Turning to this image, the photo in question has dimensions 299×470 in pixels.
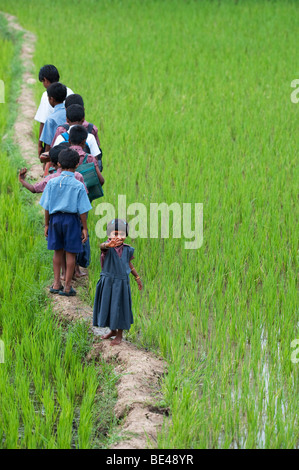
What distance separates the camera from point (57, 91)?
15.2 ft

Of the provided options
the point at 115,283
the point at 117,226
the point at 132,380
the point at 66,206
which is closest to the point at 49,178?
the point at 66,206

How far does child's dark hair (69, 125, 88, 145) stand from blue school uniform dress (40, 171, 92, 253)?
281 millimetres

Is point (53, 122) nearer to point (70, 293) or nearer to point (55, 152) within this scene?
point (55, 152)

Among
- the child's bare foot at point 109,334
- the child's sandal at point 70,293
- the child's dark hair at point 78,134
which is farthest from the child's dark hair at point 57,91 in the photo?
the child's bare foot at point 109,334

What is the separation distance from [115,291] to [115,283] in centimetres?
4

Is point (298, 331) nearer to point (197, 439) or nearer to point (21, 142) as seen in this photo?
point (197, 439)

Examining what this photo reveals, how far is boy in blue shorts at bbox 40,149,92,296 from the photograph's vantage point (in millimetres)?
3826

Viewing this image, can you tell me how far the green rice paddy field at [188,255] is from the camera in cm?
296

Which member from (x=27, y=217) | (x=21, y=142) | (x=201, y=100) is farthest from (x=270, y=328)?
(x=201, y=100)

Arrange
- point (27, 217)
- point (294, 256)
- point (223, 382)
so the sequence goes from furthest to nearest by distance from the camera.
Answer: point (27, 217)
point (294, 256)
point (223, 382)

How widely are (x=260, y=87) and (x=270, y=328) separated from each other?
5392 millimetres

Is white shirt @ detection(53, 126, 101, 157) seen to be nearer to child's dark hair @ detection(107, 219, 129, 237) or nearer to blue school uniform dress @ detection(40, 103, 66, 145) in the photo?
blue school uniform dress @ detection(40, 103, 66, 145)

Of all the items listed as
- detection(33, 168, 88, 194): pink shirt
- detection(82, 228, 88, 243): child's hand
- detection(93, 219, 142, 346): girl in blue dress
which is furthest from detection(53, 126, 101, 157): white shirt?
detection(93, 219, 142, 346): girl in blue dress

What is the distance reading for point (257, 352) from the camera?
11.1 feet
